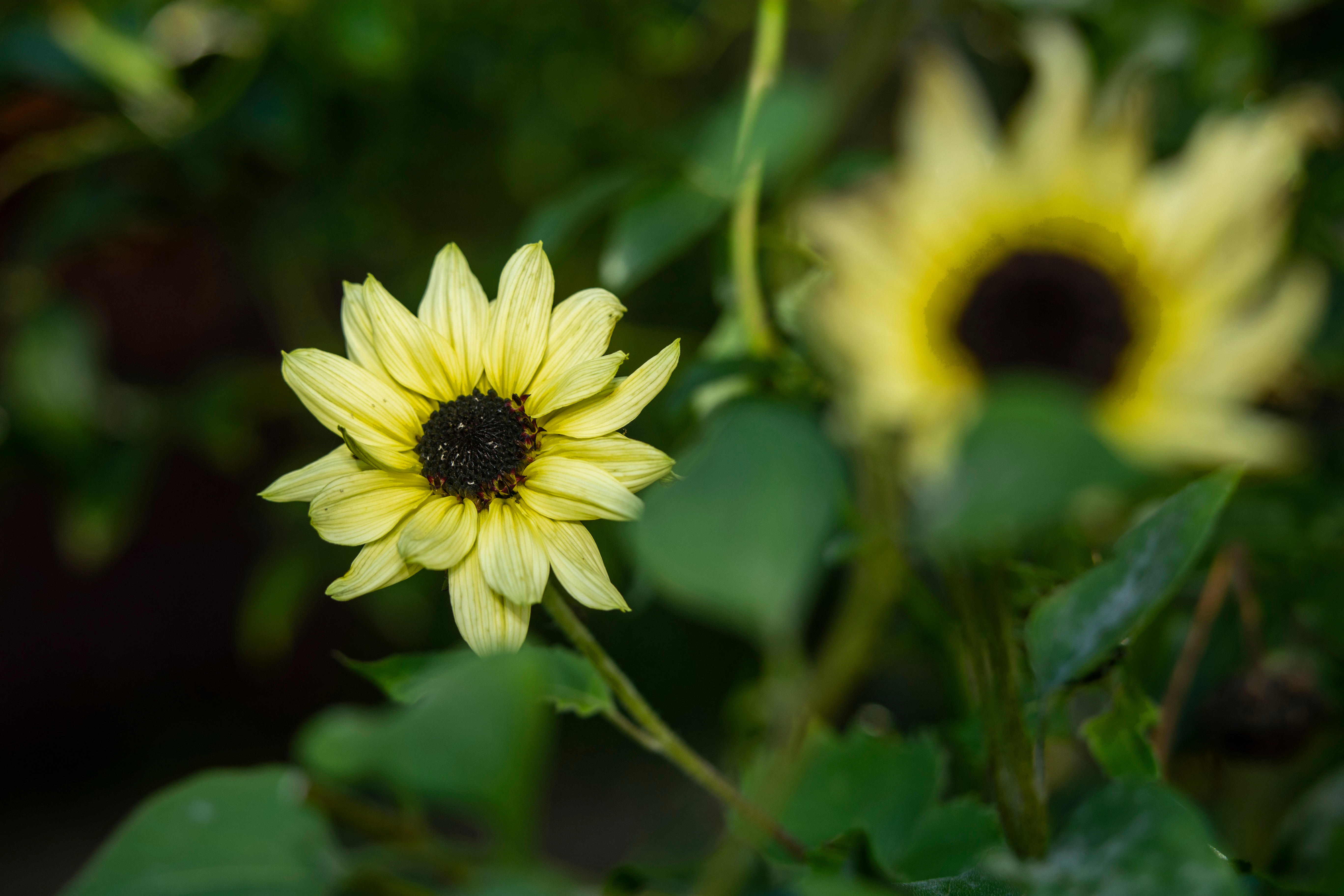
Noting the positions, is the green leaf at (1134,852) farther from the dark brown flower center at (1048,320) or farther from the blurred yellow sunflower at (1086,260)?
the dark brown flower center at (1048,320)

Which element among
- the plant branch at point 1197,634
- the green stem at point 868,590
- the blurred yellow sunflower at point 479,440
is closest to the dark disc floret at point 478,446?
the blurred yellow sunflower at point 479,440

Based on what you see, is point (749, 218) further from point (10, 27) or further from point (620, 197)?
point (10, 27)

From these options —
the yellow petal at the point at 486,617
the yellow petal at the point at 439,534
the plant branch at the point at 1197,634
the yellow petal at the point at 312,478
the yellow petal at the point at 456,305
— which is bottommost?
the plant branch at the point at 1197,634

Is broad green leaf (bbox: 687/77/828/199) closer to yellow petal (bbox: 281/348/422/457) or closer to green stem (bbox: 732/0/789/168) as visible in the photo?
green stem (bbox: 732/0/789/168)

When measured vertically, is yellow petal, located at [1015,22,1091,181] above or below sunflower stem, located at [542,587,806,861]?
above

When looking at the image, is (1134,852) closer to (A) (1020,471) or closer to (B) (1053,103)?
(A) (1020,471)

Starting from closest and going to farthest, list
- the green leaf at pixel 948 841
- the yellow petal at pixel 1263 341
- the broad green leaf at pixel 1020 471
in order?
the broad green leaf at pixel 1020 471
the green leaf at pixel 948 841
the yellow petal at pixel 1263 341

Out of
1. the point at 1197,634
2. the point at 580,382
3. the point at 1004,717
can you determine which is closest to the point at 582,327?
the point at 580,382

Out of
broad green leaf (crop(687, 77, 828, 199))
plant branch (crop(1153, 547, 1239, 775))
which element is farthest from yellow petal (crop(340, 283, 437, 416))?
plant branch (crop(1153, 547, 1239, 775))
